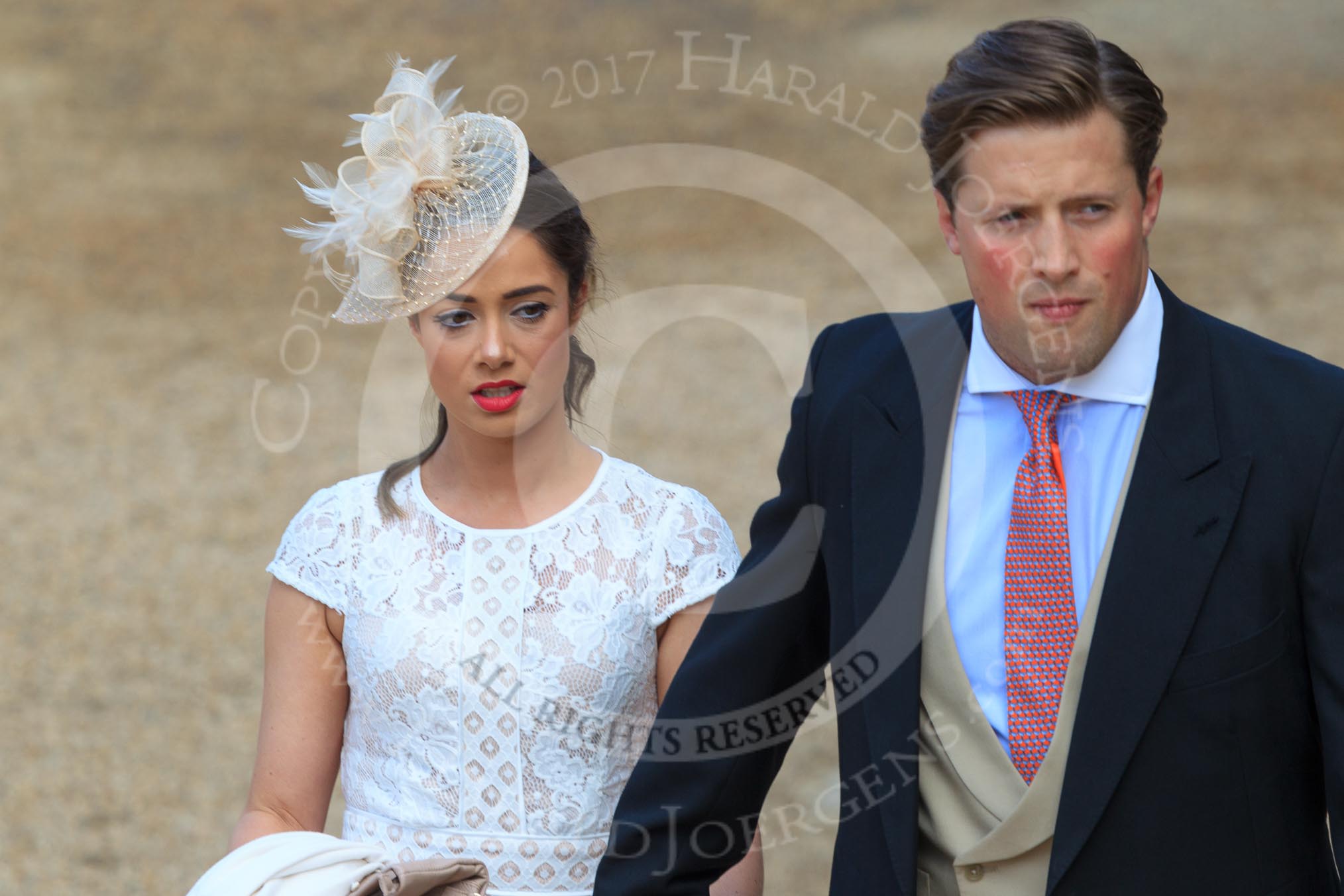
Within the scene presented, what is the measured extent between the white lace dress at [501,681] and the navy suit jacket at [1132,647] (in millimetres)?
296

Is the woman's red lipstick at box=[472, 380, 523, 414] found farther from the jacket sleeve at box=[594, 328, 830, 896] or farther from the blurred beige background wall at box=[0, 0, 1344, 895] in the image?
the blurred beige background wall at box=[0, 0, 1344, 895]

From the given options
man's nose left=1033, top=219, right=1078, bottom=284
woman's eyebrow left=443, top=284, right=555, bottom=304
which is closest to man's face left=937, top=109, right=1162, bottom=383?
man's nose left=1033, top=219, right=1078, bottom=284

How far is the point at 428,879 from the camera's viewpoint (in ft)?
6.48

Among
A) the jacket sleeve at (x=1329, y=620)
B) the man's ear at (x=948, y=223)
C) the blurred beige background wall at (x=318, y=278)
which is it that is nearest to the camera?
the jacket sleeve at (x=1329, y=620)

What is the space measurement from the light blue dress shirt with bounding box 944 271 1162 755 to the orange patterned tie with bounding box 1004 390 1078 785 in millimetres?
12

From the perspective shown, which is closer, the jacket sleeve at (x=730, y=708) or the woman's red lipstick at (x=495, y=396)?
the jacket sleeve at (x=730, y=708)

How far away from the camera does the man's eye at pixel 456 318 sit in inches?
85.8

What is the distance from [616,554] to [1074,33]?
951 millimetres

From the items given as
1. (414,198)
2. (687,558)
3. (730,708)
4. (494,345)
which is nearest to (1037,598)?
(730,708)

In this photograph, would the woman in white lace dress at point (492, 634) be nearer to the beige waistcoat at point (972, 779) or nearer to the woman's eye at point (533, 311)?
the woman's eye at point (533, 311)

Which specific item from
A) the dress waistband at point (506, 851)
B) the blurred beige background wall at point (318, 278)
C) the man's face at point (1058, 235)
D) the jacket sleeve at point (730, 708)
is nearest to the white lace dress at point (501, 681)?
the dress waistband at point (506, 851)

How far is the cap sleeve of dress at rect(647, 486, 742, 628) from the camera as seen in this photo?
7.48ft

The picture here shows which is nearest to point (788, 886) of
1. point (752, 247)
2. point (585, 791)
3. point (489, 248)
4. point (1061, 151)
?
point (585, 791)

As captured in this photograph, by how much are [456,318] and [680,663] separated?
1.83ft
